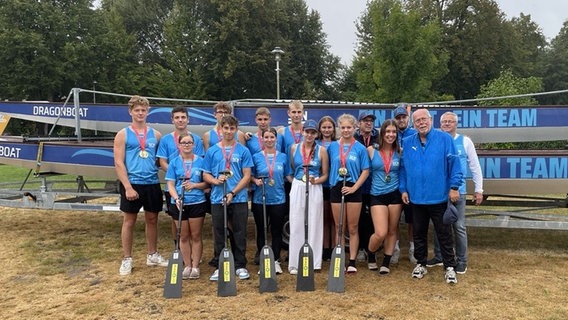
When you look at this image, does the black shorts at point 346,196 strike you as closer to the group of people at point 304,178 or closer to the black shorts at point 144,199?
the group of people at point 304,178

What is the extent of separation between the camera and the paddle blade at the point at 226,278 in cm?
419

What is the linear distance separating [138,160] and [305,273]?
2.09 meters

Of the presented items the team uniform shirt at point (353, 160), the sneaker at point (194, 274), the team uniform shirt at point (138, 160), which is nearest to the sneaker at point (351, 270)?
the team uniform shirt at point (353, 160)

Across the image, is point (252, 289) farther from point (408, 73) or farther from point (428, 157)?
point (408, 73)

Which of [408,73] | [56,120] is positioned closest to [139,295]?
[56,120]

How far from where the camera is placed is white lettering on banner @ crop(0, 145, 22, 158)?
6.77 meters

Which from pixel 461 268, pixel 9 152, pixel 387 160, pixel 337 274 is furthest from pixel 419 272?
pixel 9 152

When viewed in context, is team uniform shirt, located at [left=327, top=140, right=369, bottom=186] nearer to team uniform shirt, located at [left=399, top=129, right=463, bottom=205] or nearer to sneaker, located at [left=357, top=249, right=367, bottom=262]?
team uniform shirt, located at [left=399, top=129, right=463, bottom=205]

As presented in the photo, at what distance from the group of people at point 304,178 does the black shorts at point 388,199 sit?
0.01m

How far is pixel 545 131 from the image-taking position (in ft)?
19.0

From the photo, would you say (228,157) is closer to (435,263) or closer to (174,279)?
(174,279)

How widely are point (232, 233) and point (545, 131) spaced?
4233 millimetres

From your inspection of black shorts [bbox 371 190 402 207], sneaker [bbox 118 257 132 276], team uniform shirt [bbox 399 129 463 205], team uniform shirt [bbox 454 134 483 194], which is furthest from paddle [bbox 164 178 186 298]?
team uniform shirt [bbox 454 134 483 194]

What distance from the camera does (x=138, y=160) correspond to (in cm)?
471
